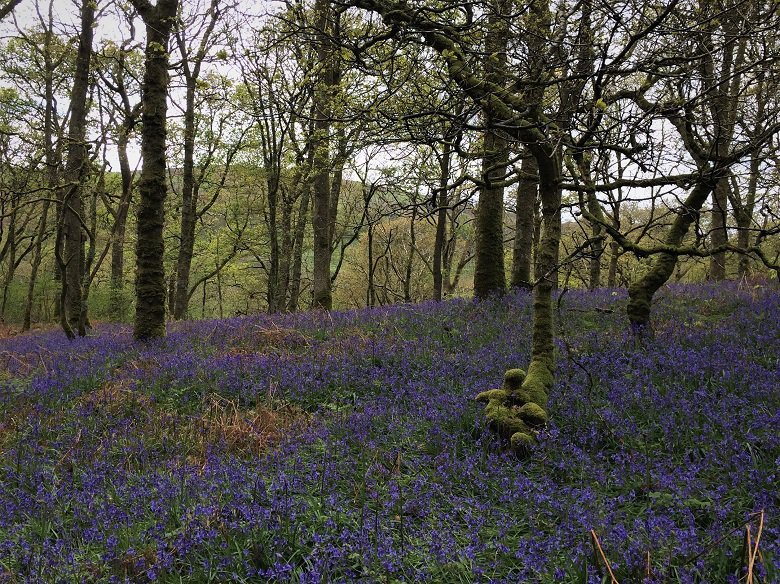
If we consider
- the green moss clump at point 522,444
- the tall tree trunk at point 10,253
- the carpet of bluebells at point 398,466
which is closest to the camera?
the carpet of bluebells at point 398,466

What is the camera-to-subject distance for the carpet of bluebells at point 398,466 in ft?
9.30

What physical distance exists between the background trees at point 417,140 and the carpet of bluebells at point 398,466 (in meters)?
1.23

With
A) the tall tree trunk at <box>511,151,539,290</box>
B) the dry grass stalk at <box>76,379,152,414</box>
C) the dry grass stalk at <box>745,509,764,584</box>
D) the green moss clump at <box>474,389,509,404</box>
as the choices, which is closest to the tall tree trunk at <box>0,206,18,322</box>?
the dry grass stalk at <box>76,379,152,414</box>

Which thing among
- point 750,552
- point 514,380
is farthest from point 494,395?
point 750,552

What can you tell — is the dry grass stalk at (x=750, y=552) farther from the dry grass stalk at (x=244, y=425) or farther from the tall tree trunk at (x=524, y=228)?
the tall tree trunk at (x=524, y=228)

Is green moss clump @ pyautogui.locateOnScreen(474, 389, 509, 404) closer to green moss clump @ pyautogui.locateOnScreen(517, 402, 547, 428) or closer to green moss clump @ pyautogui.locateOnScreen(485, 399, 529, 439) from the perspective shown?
green moss clump @ pyautogui.locateOnScreen(485, 399, 529, 439)

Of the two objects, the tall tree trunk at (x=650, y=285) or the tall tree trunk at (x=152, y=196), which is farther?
the tall tree trunk at (x=152, y=196)

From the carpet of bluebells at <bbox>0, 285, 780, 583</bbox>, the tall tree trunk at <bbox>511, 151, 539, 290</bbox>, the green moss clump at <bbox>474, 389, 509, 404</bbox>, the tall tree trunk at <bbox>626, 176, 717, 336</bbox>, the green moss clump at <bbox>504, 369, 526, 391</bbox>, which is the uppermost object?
the tall tree trunk at <bbox>511, 151, 539, 290</bbox>

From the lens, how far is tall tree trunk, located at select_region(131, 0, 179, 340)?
9523 mm

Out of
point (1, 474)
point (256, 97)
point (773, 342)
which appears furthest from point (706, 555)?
point (256, 97)

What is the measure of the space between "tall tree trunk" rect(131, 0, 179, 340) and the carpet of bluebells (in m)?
2.37

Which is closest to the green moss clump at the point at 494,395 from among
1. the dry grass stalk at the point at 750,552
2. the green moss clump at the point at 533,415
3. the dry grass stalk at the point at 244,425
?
the green moss clump at the point at 533,415

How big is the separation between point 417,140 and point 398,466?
282cm

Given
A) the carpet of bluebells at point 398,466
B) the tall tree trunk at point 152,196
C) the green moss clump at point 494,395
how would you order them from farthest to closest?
the tall tree trunk at point 152,196
the green moss clump at point 494,395
the carpet of bluebells at point 398,466
